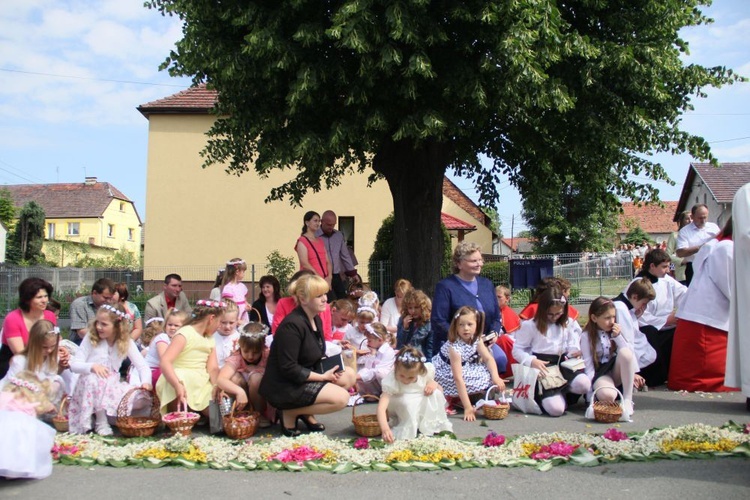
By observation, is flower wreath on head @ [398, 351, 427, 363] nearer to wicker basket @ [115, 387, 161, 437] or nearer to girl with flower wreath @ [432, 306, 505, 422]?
girl with flower wreath @ [432, 306, 505, 422]

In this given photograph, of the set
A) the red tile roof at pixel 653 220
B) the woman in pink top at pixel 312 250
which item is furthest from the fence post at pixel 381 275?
the red tile roof at pixel 653 220

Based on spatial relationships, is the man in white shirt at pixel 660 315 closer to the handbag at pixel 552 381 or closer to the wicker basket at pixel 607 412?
the handbag at pixel 552 381

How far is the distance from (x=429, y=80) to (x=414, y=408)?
6.48 meters

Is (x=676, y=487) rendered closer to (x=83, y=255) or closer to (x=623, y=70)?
(x=623, y=70)

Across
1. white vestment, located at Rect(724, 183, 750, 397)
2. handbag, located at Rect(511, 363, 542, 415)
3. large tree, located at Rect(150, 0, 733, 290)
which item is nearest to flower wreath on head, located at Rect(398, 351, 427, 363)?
handbag, located at Rect(511, 363, 542, 415)

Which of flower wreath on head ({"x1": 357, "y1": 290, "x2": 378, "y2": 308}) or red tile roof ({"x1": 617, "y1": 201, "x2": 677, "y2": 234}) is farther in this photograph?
red tile roof ({"x1": 617, "y1": 201, "x2": 677, "y2": 234})

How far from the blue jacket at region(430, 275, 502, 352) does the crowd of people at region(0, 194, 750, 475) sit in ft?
0.04

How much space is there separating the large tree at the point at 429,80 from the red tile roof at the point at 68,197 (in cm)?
5767

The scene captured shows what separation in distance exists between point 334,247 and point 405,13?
3.91 meters

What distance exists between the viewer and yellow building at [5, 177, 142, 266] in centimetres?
6456

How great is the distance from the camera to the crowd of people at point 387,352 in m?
6.12

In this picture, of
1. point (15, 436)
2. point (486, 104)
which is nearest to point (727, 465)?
point (15, 436)

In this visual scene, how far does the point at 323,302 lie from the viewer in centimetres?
642

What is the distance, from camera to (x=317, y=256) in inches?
414
